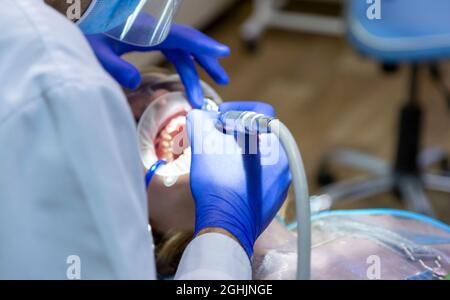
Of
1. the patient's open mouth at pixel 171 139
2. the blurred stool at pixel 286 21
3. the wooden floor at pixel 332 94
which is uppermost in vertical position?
the patient's open mouth at pixel 171 139

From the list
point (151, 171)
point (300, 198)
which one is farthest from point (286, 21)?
point (300, 198)

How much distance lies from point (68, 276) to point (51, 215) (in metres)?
0.07

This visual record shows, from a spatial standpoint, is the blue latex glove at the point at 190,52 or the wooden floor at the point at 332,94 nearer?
the blue latex glove at the point at 190,52

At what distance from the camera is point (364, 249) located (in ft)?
3.15

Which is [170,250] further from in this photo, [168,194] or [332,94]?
[332,94]

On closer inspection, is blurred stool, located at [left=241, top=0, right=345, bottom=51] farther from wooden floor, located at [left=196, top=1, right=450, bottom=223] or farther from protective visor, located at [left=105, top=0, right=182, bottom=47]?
protective visor, located at [left=105, top=0, right=182, bottom=47]

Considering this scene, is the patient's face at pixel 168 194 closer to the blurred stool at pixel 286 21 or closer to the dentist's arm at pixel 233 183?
the dentist's arm at pixel 233 183

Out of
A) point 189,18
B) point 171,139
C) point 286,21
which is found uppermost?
point 189,18

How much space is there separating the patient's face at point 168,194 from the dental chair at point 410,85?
651 mm

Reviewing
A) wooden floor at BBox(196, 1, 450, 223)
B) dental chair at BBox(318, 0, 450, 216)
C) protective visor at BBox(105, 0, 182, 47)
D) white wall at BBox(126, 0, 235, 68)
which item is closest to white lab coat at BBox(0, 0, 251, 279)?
protective visor at BBox(105, 0, 182, 47)

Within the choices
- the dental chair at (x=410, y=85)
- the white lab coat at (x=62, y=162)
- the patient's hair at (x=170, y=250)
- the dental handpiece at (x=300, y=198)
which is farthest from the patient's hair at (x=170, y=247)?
the dental chair at (x=410, y=85)

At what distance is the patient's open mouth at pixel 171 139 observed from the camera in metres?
0.96

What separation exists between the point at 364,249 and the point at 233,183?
0.74 ft
